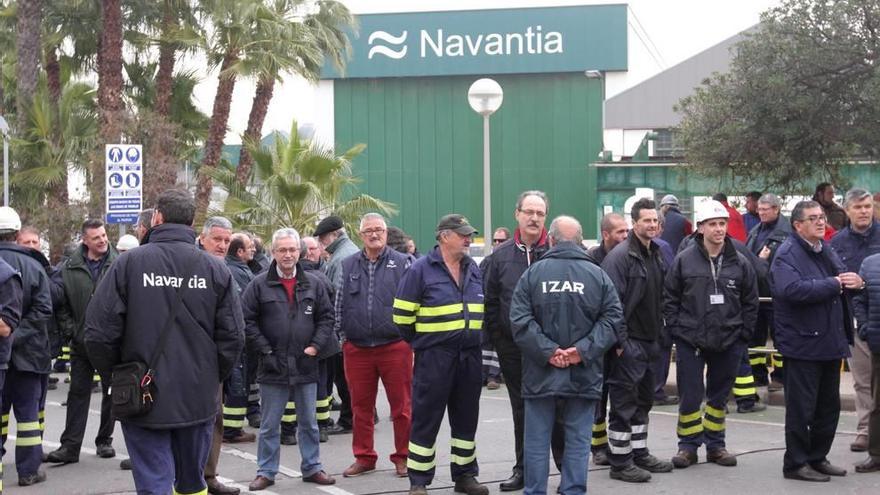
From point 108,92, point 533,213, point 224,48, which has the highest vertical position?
point 224,48

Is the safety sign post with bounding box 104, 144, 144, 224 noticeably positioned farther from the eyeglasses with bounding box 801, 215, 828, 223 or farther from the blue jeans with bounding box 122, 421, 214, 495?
the blue jeans with bounding box 122, 421, 214, 495

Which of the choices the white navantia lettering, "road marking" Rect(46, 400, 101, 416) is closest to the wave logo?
the white navantia lettering

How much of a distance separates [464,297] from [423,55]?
146 ft

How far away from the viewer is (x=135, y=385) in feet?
21.5

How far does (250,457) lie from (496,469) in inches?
84.1

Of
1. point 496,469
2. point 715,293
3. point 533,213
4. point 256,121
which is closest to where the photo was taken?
point 533,213

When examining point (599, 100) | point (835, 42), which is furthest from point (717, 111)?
point (599, 100)

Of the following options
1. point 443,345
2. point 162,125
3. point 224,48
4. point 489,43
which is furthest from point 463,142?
point 443,345

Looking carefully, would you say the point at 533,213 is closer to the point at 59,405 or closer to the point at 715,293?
the point at 715,293

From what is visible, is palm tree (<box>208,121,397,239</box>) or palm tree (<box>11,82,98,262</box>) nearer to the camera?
palm tree (<box>11,82,98,262</box>)

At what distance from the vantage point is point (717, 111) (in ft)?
70.5

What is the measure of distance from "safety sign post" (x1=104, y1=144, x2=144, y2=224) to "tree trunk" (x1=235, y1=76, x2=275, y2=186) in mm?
8185

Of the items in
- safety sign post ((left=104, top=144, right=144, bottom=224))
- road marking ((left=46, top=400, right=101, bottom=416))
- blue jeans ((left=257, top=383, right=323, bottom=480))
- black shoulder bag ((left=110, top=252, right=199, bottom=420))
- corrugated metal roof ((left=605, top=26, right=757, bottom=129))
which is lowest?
road marking ((left=46, top=400, right=101, bottom=416))

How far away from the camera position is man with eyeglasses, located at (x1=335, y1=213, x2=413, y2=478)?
379 inches
